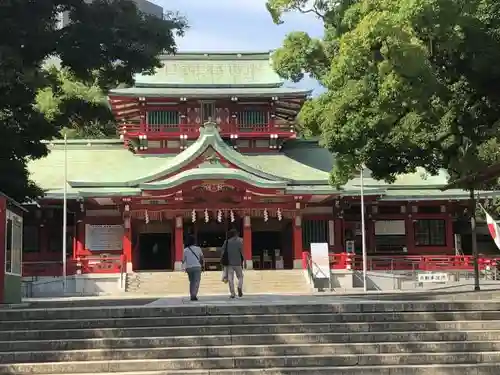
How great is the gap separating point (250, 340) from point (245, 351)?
1.15 feet

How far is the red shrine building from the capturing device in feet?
89.0

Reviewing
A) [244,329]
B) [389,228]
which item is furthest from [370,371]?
[389,228]

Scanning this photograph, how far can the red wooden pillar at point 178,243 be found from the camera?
27.4 m

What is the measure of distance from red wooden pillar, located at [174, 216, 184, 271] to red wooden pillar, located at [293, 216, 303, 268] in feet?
15.5

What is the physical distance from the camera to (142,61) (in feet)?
39.3

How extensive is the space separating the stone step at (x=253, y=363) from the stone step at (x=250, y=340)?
466 millimetres

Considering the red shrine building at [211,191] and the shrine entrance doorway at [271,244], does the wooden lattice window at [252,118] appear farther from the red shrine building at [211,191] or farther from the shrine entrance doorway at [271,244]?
the shrine entrance doorway at [271,244]

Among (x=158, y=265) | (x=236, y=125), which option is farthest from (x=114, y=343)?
(x=236, y=125)

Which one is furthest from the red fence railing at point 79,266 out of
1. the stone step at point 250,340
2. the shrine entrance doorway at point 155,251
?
the stone step at point 250,340

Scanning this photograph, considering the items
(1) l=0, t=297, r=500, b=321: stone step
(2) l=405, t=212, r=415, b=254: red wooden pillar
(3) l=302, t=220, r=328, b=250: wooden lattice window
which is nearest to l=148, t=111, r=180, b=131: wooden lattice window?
(3) l=302, t=220, r=328, b=250: wooden lattice window

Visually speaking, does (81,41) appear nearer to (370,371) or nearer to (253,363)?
(253,363)

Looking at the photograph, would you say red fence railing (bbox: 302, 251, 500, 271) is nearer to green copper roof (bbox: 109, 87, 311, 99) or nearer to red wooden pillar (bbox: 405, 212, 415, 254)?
red wooden pillar (bbox: 405, 212, 415, 254)

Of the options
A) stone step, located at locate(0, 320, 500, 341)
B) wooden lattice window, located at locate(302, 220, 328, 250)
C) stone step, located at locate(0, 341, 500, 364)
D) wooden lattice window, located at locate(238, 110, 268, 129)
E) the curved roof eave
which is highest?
wooden lattice window, located at locate(238, 110, 268, 129)

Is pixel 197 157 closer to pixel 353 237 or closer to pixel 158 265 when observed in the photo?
pixel 158 265
